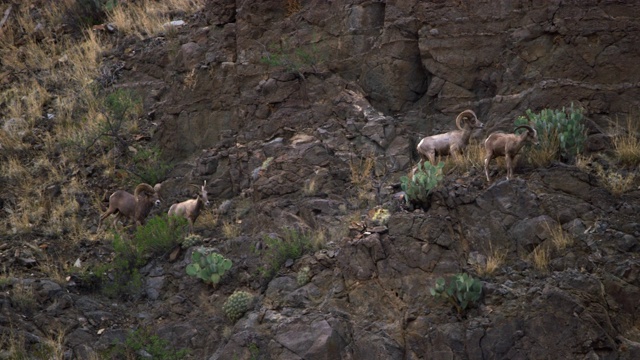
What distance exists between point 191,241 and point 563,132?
529 centimetres

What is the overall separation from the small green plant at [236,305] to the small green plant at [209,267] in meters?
0.48

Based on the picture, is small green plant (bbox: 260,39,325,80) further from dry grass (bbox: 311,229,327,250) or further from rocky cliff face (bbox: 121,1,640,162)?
dry grass (bbox: 311,229,327,250)

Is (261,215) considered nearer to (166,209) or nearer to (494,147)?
(166,209)

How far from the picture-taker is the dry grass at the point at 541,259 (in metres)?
11.8

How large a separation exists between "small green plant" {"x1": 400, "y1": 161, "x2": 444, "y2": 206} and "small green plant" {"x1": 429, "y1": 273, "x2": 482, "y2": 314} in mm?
1265

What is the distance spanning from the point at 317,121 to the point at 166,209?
2.72m

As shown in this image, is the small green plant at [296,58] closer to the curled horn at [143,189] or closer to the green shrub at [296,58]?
the green shrub at [296,58]

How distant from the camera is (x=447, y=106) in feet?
50.0

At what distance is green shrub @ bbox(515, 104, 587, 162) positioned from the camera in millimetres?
13102

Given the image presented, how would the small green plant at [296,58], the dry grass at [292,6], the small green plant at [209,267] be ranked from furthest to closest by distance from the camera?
the dry grass at [292,6] → the small green plant at [296,58] → the small green plant at [209,267]

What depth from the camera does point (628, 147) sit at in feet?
42.7

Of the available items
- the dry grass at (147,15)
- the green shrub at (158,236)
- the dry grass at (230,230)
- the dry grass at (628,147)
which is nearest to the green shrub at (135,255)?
the green shrub at (158,236)

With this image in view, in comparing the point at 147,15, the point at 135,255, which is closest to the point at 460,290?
the point at 135,255

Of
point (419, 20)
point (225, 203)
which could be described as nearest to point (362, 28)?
point (419, 20)
